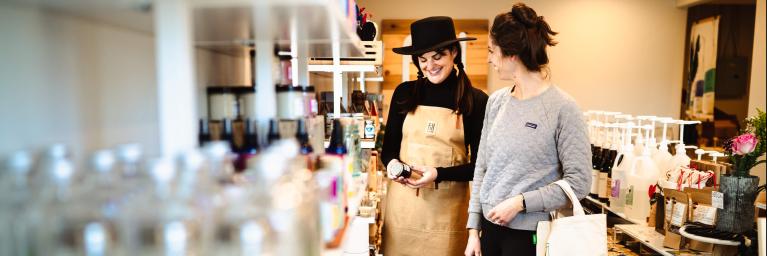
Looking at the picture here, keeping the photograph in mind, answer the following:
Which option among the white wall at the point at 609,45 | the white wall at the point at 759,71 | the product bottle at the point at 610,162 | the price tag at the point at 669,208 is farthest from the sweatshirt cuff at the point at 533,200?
the white wall at the point at 609,45

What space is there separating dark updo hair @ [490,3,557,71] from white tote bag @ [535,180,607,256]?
16.7 inches

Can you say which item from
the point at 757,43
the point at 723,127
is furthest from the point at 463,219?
the point at 723,127

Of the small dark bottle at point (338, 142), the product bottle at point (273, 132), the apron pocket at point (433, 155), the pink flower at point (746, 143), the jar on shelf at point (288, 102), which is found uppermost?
the jar on shelf at point (288, 102)

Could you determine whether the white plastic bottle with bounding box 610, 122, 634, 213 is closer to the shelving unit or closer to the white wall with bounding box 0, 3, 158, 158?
the shelving unit

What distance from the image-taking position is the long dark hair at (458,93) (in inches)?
73.7

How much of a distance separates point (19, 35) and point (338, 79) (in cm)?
134

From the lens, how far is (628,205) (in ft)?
8.29

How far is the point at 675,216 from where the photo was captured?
2.06 meters

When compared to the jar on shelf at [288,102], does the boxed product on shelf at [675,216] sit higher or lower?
lower

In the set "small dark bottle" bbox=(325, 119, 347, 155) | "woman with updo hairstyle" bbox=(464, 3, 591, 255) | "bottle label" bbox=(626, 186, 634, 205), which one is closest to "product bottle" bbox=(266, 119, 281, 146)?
"small dark bottle" bbox=(325, 119, 347, 155)

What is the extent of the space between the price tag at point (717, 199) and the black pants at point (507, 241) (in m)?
0.90

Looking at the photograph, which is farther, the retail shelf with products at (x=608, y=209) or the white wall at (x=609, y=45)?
the white wall at (x=609, y=45)

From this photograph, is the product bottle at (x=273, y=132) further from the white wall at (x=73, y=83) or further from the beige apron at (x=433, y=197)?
the beige apron at (x=433, y=197)

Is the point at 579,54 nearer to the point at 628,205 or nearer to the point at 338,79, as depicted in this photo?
the point at 628,205
